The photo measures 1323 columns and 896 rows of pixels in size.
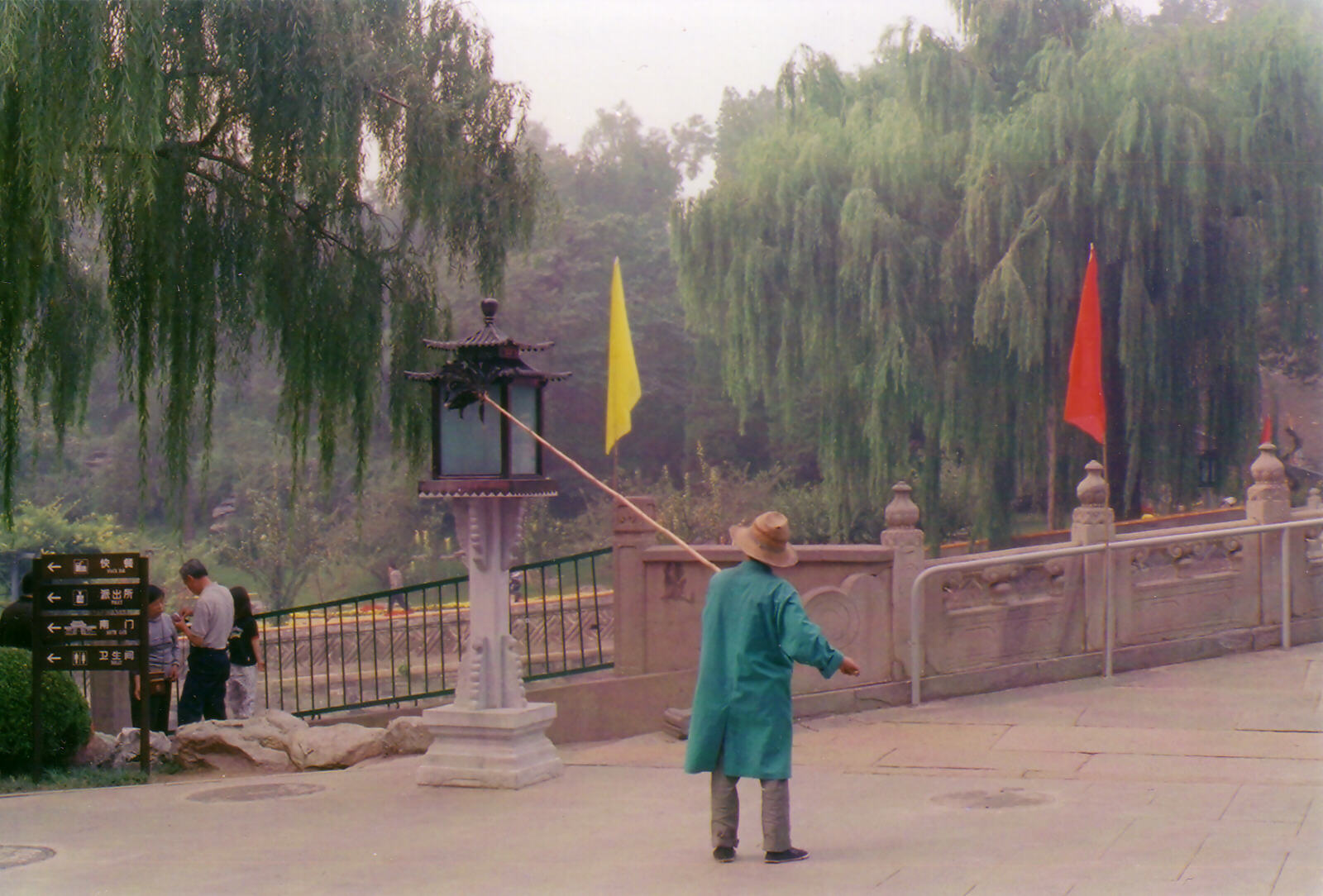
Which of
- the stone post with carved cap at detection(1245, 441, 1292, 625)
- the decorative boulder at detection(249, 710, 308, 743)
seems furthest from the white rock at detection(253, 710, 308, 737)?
the stone post with carved cap at detection(1245, 441, 1292, 625)

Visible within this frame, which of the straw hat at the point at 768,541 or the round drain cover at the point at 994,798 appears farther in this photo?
the round drain cover at the point at 994,798

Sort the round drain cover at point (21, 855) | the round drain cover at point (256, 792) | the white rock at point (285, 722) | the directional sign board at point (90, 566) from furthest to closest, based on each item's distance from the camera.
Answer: the white rock at point (285, 722) → the directional sign board at point (90, 566) → the round drain cover at point (256, 792) → the round drain cover at point (21, 855)

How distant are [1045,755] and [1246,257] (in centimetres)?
1418

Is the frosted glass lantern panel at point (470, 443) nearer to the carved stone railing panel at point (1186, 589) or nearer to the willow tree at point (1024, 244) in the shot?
the carved stone railing panel at point (1186, 589)

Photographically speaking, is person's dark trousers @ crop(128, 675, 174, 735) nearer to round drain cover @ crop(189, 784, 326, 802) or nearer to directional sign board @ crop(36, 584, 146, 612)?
directional sign board @ crop(36, 584, 146, 612)

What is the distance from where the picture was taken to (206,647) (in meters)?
10.8

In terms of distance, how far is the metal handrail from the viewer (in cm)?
962

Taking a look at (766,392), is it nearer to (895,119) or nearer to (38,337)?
(895,119)

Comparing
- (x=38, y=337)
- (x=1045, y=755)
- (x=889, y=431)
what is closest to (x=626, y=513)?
(x=1045, y=755)

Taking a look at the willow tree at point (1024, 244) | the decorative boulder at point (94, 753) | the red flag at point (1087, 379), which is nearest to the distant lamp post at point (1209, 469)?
the willow tree at point (1024, 244)

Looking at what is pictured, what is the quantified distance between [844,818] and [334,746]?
4.19m

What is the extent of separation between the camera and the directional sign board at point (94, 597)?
891cm

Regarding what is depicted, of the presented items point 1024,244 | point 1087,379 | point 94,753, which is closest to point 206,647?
point 94,753

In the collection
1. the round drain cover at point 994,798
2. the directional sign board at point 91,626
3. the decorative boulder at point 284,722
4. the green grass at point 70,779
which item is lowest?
the green grass at point 70,779
